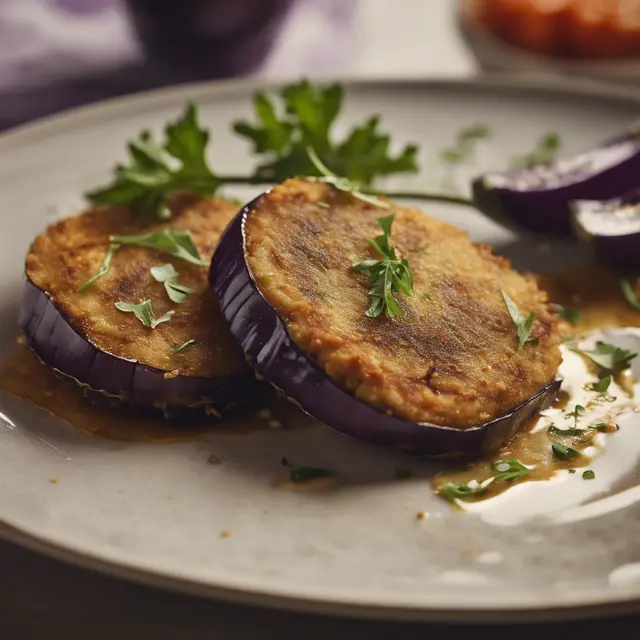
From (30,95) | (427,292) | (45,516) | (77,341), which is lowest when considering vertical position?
(30,95)

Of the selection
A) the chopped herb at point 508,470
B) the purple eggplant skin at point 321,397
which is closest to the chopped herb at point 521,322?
the purple eggplant skin at point 321,397

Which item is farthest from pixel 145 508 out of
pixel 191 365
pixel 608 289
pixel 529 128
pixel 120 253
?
pixel 529 128

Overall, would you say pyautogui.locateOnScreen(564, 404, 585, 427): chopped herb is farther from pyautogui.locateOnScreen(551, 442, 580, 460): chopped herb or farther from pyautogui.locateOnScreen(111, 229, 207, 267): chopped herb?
pyautogui.locateOnScreen(111, 229, 207, 267): chopped herb

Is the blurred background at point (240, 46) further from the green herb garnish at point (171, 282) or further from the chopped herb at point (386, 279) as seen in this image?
the green herb garnish at point (171, 282)

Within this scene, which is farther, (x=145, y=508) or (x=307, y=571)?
(x=145, y=508)

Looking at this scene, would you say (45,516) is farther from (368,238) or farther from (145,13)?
(145,13)

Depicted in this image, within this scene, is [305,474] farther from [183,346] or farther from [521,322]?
[521,322]

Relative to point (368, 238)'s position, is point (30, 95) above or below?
below

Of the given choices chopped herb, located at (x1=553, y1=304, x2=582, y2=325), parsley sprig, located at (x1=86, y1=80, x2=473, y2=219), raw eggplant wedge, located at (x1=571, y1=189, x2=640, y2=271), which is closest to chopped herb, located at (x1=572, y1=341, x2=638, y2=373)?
chopped herb, located at (x1=553, y1=304, x2=582, y2=325)
